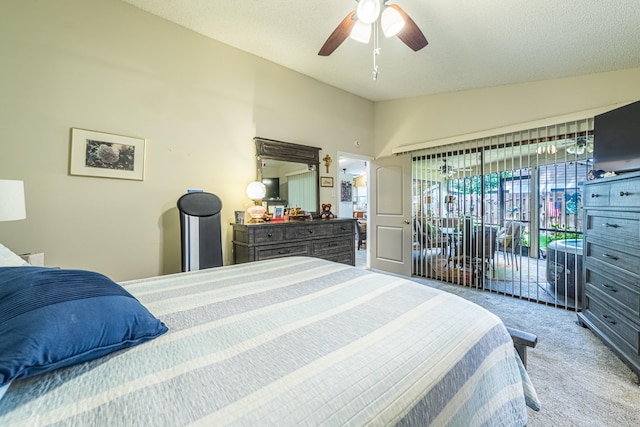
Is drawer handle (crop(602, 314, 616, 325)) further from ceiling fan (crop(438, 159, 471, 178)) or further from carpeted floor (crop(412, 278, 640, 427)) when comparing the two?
ceiling fan (crop(438, 159, 471, 178))

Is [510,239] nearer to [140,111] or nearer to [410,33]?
[410,33]

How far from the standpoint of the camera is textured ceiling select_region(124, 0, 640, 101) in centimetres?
213

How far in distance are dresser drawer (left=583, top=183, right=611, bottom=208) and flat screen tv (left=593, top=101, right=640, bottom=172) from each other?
0.66 feet

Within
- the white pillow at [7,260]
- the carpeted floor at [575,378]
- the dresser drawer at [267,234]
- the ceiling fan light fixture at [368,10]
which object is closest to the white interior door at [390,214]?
the carpeted floor at [575,378]

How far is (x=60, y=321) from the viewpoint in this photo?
66 centimetres

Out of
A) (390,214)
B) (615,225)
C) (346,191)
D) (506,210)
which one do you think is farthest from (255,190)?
(346,191)

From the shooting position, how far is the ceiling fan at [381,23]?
5.84ft

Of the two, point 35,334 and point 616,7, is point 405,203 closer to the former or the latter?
point 616,7

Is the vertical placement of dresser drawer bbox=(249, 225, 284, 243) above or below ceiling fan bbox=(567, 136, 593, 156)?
below

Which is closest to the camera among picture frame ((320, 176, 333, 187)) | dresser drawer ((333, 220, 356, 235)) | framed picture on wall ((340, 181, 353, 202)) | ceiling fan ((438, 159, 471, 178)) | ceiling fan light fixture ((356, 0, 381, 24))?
ceiling fan light fixture ((356, 0, 381, 24))

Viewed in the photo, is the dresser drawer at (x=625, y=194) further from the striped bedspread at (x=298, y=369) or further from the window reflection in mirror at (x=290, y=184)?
the window reflection in mirror at (x=290, y=184)

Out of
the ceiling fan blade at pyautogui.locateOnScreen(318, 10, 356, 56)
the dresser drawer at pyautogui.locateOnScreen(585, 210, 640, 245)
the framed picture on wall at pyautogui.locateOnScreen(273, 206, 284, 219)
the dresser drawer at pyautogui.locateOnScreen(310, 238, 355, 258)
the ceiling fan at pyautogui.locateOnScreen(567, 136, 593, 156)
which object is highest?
the ceiling fan blade at pyautogui.locateOnScreen(318, 10, 356, 56)

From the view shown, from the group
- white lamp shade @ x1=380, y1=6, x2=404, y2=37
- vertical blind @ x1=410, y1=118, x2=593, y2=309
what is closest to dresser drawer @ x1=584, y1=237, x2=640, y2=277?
vertical blind @ x1=410, y1=118, x2=593, y2=309

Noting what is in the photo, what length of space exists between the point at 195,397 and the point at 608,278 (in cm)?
297
